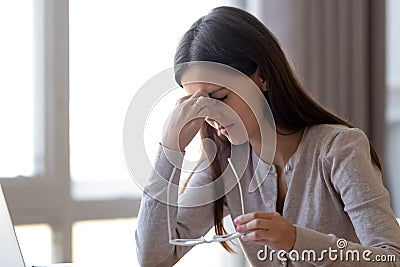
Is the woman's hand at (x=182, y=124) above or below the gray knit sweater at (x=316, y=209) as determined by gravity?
above

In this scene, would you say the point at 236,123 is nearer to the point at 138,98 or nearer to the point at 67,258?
the point at 138,98

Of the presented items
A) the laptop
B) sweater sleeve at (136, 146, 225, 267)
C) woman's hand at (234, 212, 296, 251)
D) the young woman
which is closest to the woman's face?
Result: the young woman

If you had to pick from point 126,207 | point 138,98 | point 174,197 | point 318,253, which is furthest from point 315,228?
point 126,207

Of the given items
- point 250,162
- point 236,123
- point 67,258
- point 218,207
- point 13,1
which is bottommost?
point 67,258

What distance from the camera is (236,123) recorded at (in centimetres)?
129

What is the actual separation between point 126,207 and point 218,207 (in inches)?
28.8

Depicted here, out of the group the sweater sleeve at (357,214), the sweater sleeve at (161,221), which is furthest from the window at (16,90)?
the sweater sleeve at (357,214)

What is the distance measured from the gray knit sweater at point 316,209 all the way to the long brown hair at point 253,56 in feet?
0.16

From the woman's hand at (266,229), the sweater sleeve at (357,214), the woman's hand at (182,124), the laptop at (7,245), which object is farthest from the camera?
the woman's hand at (182,124)

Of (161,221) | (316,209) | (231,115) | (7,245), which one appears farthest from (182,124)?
(7,245)

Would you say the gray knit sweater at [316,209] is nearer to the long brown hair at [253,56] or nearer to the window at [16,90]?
the long brown hair at [253,56]

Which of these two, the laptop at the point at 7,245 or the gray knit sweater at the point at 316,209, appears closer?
the laptop at the point at 7,245

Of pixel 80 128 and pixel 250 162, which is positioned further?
pixel 80 128

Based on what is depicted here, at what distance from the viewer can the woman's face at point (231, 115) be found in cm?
123
